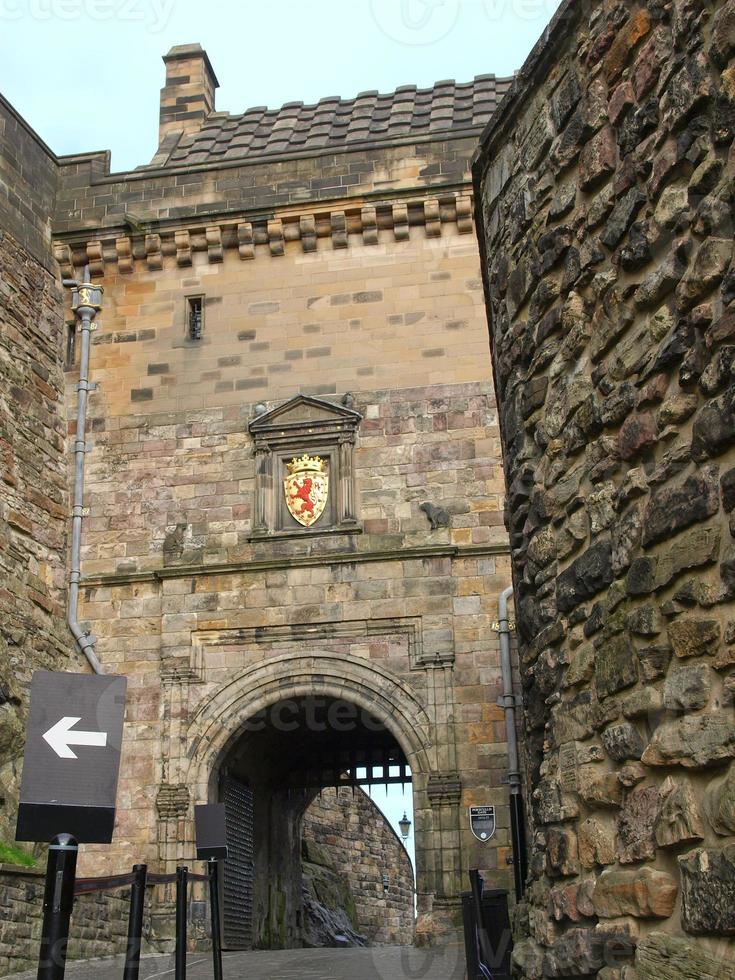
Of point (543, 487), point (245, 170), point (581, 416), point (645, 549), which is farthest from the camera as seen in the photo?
point (245, 170)

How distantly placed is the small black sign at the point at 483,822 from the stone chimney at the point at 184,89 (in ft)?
32.4

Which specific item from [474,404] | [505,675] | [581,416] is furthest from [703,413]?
[474,404]

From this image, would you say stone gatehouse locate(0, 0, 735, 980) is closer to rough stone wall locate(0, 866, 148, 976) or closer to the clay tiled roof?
the clay tiled roof

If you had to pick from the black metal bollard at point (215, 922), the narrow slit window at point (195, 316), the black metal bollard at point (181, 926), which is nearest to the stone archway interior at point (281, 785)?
the narrow slit window at point (195, 316)

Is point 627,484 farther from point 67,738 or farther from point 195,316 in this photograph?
point 195,316

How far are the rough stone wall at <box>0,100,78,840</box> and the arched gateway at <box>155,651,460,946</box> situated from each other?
5.58 feet

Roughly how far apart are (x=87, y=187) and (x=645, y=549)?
1244cm

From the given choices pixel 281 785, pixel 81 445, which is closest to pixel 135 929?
pixel 81 445

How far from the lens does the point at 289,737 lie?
14.6 meters

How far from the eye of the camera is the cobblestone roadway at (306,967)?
920 centimetres

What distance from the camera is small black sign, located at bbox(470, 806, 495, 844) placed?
38.5 feet

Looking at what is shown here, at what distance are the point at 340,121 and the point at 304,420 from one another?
4.56 metres

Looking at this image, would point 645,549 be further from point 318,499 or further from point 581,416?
point 318,499

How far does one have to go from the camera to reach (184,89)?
668 inches
